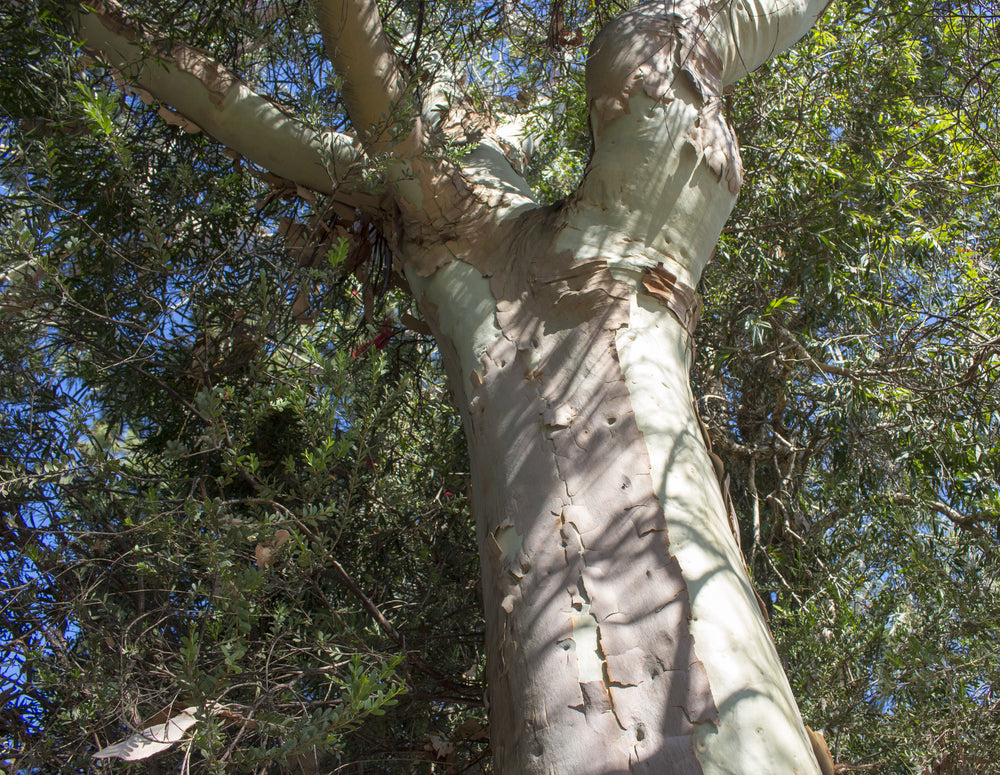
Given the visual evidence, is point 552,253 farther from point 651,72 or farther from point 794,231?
point 794,231

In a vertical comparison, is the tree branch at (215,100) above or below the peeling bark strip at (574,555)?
above

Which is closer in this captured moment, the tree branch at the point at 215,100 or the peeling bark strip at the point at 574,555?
the peeling bark strip at the point at 574,555

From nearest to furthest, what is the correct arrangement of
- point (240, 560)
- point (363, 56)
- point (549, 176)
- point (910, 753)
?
point (240, 560), point (363, 56), point (910, 753), point (549, 176)

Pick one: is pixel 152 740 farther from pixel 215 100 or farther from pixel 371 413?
pixel 215 100

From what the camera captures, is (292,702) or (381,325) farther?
(381,325)

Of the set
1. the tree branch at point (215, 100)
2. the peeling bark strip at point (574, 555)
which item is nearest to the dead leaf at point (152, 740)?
the peeling bark strip at point (574, 555)

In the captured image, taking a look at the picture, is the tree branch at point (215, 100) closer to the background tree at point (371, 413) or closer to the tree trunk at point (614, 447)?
the background tree at point (371, 413)

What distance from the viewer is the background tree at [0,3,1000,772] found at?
213 centimetres

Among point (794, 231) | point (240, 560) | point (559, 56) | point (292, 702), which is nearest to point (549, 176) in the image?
point (559, 56)

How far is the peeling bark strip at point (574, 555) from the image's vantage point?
145cm

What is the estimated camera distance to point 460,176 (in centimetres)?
275

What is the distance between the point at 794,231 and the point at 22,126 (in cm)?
386

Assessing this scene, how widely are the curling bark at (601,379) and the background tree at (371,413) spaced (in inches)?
10.3

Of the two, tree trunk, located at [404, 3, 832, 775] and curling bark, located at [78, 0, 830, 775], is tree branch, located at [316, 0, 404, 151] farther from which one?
tree trunk, located at [404, 3, 832, 775]
